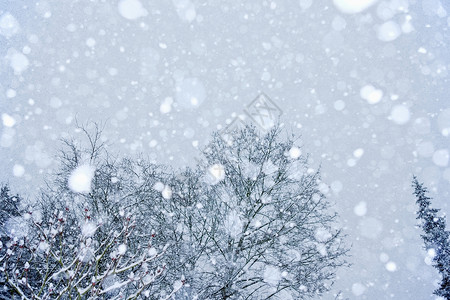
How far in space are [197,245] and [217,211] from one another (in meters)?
1.05

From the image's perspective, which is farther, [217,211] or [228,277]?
[217,211]

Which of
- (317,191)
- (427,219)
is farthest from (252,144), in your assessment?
(427,219)

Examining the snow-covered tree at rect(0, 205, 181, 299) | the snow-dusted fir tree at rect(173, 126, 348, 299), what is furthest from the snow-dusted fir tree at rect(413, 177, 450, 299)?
the snow-covered tree at rect(0, 205, 181, 299)

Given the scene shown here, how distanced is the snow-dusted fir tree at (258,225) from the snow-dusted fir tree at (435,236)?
30.7 ft

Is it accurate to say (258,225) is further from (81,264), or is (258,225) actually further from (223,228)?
(81,264)

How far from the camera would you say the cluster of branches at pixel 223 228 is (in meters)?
7.38

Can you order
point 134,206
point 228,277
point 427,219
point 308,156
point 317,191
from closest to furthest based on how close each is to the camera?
point 228,277 → point 317,191 → point 308,156 → point 134,206 → point 427,219

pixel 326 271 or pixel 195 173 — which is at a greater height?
pixel 195 173

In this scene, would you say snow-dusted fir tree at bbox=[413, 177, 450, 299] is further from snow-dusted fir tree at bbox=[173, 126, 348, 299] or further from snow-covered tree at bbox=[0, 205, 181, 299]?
snow-covered tree at bbox=[0, 205, 181, 299]

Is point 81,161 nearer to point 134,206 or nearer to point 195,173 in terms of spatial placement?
point 134,206

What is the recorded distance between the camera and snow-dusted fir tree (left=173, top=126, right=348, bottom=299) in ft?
24.4

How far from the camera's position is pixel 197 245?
7949mm

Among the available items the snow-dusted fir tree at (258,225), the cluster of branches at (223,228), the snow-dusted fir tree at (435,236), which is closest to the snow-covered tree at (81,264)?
the cluster of branches at (223,228)

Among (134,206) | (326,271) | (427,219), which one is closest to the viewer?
(326,271)
